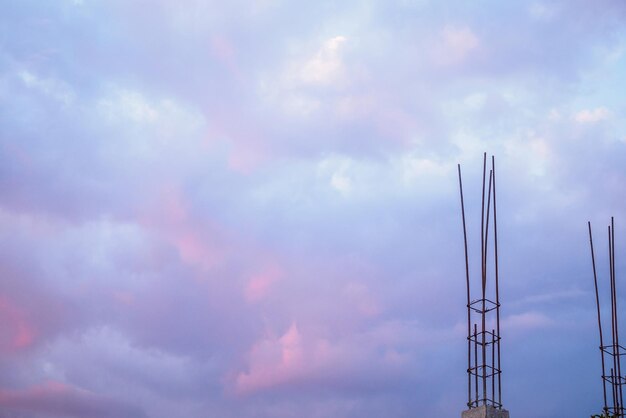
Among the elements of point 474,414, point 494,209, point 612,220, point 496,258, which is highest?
point 612,220

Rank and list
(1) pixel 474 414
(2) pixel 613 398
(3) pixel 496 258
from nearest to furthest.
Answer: (1) pixel 474 414
(3) pixel 496 258
(2) pixel 613 398

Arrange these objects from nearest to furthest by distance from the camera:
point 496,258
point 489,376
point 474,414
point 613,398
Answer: point 474,414, point 489,376, point 496,258, point 613,398

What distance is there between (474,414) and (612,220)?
39.8 feet

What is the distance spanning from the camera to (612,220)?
2703cm

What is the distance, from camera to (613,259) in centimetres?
2648

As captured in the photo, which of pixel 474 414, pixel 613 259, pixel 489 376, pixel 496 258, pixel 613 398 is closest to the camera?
pixel 474 414

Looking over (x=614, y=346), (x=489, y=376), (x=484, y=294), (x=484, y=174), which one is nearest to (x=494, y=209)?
(x=484, y=174)

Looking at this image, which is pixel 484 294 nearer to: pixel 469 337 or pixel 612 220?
pixel 469 337

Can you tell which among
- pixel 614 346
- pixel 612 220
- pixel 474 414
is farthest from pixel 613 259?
pixel 474 414

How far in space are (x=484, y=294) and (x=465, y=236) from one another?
2.03 meters

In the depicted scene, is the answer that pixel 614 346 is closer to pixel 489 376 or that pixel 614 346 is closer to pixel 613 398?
pixel 613 398

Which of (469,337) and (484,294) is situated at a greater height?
(484,294)

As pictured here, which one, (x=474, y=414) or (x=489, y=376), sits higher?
(x=489, y=376)

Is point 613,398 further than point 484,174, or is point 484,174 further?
point 613,398
